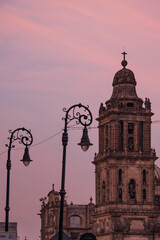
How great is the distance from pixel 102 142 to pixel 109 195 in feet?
26.3

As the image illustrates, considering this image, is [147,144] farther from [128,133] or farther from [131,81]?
[131,81]

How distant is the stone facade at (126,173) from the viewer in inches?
4114

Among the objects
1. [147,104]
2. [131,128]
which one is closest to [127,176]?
[131,128]

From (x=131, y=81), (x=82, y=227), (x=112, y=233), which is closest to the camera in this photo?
(x=112, y=233)

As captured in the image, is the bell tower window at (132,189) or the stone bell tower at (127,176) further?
A: the bell tower window at (132,189)

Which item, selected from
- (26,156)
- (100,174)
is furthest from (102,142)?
(26,156)

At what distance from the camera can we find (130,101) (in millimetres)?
108875

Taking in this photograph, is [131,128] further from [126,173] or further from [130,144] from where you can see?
[126,173]

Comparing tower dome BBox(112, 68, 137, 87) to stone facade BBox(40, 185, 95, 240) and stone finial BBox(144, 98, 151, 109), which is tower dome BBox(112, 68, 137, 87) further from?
stone facade BBox(40, 185, 95, 240)

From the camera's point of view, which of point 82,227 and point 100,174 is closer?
point 100,174

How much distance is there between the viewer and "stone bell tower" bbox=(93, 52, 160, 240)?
343 ft

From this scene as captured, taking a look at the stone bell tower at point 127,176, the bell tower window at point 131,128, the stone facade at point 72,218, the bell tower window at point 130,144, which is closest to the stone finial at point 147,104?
the stone bell tower at point 127,176

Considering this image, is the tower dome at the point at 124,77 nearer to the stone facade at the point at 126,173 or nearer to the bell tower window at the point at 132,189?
the stone facade at the point at 126,173

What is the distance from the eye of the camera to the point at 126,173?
106m
